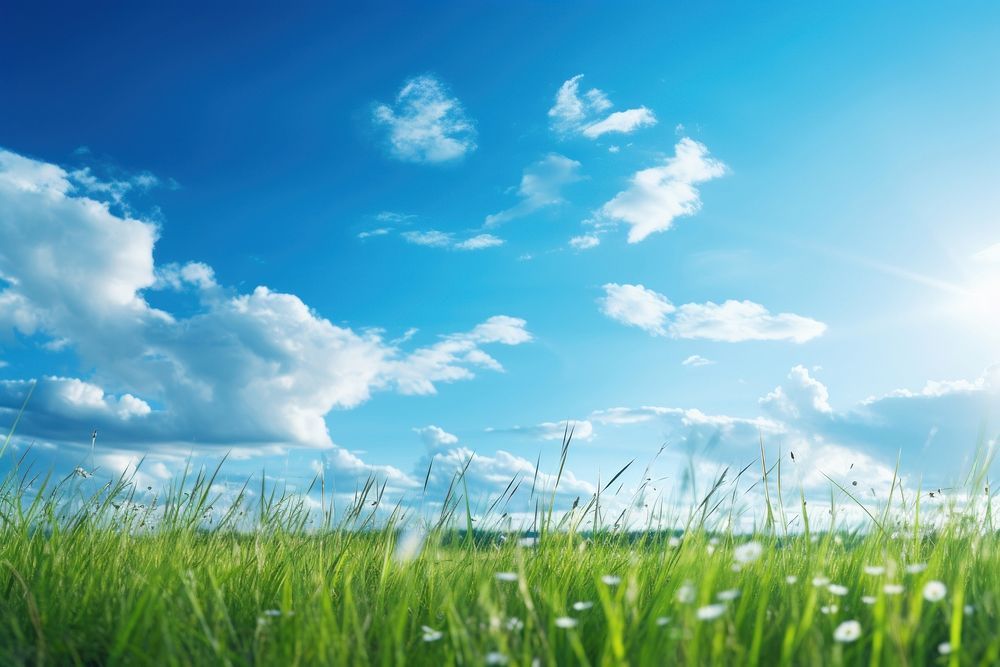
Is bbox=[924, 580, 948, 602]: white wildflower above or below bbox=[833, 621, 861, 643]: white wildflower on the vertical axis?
above

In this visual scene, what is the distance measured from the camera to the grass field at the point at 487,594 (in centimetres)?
305

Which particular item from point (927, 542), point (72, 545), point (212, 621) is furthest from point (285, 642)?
point (927, 542)

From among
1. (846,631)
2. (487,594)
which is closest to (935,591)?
(846,631)

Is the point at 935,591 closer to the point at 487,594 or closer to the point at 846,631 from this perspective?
the point at 846,631

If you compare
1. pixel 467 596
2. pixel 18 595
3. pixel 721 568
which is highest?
pixel 721 568

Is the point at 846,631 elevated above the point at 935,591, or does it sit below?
below

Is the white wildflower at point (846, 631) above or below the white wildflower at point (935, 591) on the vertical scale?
below

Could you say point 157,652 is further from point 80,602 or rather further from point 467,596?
point 467,596

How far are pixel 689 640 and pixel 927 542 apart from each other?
3659mm

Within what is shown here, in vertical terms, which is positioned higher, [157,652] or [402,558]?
[402,558]

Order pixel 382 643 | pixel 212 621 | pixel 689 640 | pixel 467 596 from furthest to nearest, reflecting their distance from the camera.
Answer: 1. pixel 467 596
2. pixel 212 621
3. pixel 382 643
4. pixel 689 640

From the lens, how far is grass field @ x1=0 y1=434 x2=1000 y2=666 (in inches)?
120

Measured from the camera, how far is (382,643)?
3.63m

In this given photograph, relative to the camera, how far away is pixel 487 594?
340cm
